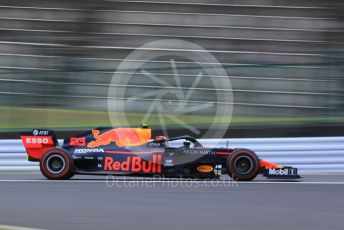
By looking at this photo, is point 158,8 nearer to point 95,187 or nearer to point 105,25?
point 105,25

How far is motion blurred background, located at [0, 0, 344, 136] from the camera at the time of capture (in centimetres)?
1329

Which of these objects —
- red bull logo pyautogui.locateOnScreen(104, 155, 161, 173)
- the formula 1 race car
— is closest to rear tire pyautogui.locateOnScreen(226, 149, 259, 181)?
the formula 1 race car

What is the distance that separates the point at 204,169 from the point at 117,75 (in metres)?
5.06

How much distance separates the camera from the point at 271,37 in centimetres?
1800

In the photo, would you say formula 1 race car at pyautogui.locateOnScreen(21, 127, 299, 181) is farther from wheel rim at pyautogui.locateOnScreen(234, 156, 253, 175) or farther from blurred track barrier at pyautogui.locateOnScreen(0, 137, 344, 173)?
blurred track barrier at pyautogui.locateOnScreen(0, 137, 344, 173)

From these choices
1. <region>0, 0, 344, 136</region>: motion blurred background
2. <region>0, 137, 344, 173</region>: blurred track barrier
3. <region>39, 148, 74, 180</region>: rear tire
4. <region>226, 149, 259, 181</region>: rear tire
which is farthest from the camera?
<region>0, 0, 344, 136</region>: motion blurred background

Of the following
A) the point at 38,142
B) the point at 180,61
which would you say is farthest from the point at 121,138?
the point at 180,61

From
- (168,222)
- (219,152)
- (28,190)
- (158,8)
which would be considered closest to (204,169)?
(219,152)

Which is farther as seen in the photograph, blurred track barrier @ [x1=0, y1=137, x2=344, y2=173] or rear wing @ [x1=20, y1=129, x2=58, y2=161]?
blurred track barrier @ [x1=0, y1=137, x2=344, y2=173]

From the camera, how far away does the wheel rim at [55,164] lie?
33.0 feet

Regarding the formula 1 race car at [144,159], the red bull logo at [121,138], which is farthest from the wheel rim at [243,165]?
the red bull logo at [121,138]

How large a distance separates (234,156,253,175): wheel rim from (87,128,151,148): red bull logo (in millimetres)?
1363

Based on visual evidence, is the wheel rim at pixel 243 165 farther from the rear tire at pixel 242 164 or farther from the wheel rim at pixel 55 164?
the wheel rim at pixel 55 164

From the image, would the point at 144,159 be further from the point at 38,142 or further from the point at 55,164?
the point at 38,142
